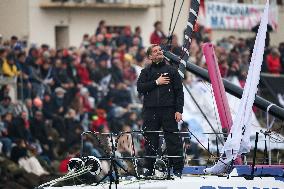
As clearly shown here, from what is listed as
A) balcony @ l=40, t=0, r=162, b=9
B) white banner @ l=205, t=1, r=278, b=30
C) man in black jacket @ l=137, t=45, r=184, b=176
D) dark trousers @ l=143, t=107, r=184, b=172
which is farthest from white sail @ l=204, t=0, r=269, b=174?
white banner @ l=205, t=1, r=278, b=30

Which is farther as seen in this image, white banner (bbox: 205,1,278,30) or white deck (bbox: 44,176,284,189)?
white banner (bbox: 205,1,278,30)

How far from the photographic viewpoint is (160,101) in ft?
64.9

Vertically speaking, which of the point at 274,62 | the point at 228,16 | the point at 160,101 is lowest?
the point at 274,62

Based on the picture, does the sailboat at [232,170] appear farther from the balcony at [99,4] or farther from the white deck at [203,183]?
the balcony at [99,4]

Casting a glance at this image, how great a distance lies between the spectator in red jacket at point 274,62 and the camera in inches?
1464

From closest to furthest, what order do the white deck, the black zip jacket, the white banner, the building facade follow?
1. the white deck
2. the black zip jacket
3. the building facade
4. the white banner

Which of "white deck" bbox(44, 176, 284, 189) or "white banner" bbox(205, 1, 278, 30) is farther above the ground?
"white banner" bbox(205, 1, 278, 30)

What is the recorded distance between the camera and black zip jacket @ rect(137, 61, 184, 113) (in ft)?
64.7

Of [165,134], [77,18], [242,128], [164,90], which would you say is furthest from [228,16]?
[242,128]

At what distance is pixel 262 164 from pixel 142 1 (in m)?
23.1

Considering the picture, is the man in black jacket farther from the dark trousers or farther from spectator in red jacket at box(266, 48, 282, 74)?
spectator in red jacket at box(266, 48, 282, 74)

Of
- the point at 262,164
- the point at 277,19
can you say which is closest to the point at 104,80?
the point at 277,19

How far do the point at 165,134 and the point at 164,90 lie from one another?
692 millimetres

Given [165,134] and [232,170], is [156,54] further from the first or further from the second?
[232,170]
